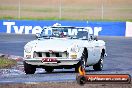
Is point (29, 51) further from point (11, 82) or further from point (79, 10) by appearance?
point (79, 10)

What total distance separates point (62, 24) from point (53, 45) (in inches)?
1090

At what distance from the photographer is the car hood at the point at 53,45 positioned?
60.2 feet

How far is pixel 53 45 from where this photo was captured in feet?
60.8

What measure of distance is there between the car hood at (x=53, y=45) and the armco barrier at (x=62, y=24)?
25484 mm

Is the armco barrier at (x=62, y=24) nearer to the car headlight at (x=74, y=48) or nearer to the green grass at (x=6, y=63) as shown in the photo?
the green grass at (x=6, y=63)

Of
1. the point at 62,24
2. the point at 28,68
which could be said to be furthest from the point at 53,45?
the point at 62,24

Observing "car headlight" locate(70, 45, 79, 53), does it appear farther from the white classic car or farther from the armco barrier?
the armco barrier

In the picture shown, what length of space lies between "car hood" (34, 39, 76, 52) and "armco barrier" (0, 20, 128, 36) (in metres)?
25.5

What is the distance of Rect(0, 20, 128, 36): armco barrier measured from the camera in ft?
149

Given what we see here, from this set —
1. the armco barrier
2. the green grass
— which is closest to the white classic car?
the green grass

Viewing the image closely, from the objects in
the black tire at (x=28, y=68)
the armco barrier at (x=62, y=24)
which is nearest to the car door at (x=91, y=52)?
the black tire at (x=28, y=68)

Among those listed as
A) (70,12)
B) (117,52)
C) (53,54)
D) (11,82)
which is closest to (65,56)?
(53,54)

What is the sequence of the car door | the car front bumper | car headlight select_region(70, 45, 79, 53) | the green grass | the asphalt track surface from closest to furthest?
the asphalt track surface < the car front bumper < car headlight select_region(70, 45, 79, 53) < the car door < the green grass

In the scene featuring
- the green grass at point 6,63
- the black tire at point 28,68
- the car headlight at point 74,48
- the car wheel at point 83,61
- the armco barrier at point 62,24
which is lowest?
the armco barrier at point 62,24
